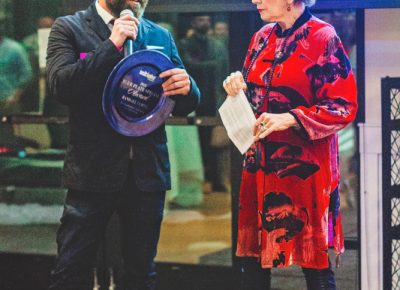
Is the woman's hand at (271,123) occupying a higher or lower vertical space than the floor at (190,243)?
higher

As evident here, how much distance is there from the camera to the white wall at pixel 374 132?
4.57 metres

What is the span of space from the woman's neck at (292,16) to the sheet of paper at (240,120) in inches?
14.1

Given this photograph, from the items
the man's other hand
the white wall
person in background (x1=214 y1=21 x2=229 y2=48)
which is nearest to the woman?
the man's other hand

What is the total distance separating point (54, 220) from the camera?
18.4 feet

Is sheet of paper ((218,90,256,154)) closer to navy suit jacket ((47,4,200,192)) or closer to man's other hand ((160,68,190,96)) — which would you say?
man's other hand ((160,68,190,96))

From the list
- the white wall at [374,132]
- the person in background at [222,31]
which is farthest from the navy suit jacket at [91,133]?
the person in background at [222,31]

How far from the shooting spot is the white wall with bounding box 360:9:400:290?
4.57 m

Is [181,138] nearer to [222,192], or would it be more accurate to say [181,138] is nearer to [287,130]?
[222,192]

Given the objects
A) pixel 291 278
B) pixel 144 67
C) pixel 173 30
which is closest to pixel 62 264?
pixel 144 67

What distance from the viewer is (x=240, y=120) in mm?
3496

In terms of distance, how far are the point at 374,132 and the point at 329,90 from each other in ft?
3.97

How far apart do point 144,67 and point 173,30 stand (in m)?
1.76

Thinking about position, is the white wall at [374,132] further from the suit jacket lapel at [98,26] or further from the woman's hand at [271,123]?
the suit jacket lapel at [98,26]

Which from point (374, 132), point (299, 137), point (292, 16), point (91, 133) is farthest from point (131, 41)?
point (374, 132)
